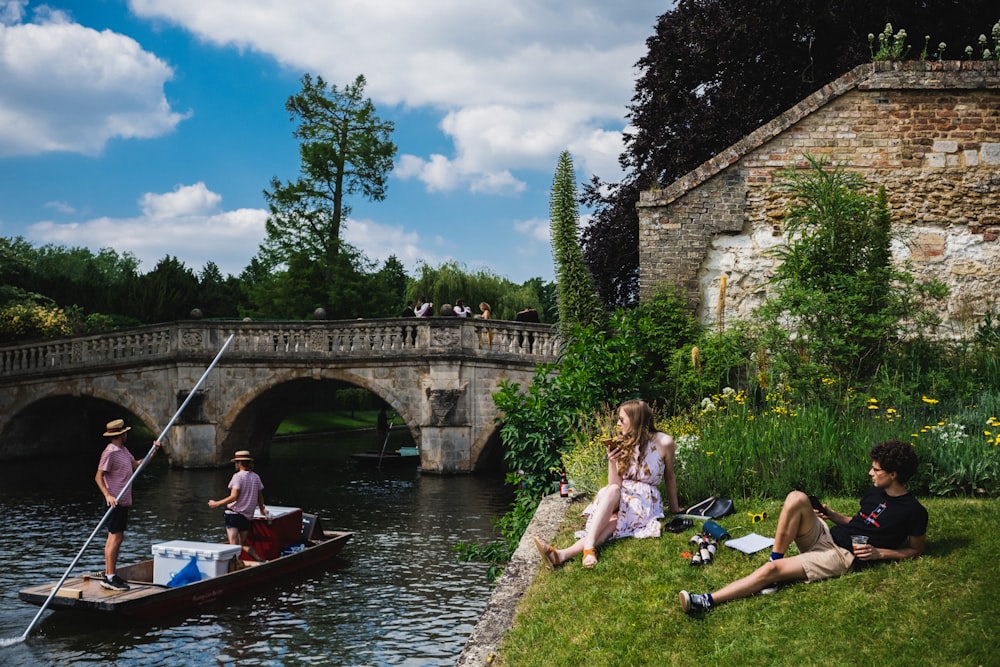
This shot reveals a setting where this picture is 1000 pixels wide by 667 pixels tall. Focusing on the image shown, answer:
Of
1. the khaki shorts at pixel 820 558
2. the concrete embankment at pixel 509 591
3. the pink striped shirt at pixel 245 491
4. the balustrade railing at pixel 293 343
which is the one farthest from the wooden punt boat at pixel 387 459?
the khaki shorts at pixel 820 558

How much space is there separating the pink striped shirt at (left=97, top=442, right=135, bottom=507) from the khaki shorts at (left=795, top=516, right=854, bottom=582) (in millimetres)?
7168

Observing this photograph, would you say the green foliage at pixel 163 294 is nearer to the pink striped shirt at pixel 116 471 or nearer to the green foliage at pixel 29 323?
the green foliage at pixel 29 323

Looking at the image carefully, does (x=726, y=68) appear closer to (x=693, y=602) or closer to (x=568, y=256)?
(x=568, y=256)

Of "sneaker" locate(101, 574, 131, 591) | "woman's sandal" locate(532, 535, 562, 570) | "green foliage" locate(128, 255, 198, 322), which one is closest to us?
"woman's sandal" locate(532, 535, 562, 570)

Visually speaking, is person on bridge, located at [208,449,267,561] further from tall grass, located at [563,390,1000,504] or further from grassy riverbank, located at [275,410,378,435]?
grassy riverbank, located at [275,410,378,435]

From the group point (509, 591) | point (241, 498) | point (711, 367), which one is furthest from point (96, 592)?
point (711, 367)

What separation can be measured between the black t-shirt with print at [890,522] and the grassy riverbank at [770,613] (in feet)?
0.51

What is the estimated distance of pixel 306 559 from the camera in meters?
13.0

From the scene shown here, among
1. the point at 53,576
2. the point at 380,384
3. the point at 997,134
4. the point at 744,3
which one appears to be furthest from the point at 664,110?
the point at 53,576

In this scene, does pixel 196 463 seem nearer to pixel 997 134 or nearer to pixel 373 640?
pixel 373 640

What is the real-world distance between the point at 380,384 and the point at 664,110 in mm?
8994

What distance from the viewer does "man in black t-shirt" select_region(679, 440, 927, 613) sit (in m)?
5.52

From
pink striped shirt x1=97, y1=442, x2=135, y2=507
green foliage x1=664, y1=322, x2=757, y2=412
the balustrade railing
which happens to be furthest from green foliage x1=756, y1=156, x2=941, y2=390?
the balustrade railing

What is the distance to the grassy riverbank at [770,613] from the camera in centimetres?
477
